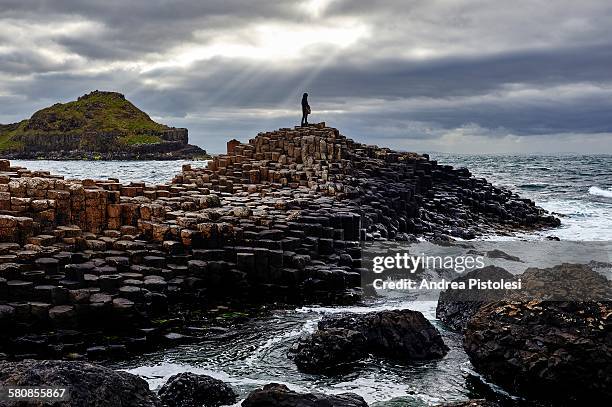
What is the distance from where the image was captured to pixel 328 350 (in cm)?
1099

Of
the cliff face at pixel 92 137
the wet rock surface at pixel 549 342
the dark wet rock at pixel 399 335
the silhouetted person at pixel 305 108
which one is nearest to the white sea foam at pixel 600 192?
the silhouetted person at pixel 305 108

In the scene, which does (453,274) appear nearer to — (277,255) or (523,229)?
(277,255)

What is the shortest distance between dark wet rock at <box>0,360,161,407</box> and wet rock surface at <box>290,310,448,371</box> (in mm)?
3578

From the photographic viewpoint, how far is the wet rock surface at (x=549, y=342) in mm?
9156

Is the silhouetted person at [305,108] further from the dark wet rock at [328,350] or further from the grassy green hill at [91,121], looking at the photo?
the grassy green hill at [91,121]

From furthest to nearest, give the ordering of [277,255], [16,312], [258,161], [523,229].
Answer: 1. [258,161]
2. [523,229]
3. [277,255]
4. [16,312]

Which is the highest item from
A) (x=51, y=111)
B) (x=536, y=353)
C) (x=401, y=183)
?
(x=51, y=111)

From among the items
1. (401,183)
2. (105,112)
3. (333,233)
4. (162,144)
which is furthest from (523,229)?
(105,112)

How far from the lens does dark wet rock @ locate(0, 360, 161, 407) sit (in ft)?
24.2

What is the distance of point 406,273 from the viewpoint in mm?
19062

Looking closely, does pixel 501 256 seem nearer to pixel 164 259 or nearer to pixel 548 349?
pixel 164 259

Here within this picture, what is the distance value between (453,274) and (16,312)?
41.7ft

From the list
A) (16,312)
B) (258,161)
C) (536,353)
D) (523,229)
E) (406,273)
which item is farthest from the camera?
(258,161)

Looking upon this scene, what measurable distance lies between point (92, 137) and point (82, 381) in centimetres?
12157
